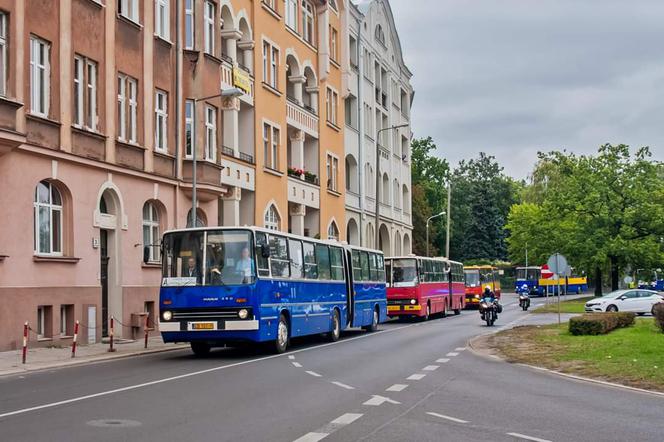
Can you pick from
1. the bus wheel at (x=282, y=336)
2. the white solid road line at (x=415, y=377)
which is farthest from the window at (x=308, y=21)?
the white solid road line at (x=415, y=377)

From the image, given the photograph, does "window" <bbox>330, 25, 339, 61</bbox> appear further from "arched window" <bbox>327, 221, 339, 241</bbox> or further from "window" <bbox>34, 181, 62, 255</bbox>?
"window" <bbox>34, 181, 62, 255</bbox>

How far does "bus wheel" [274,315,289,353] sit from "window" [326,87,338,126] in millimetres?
28741

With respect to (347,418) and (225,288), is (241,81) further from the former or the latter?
(347,418)

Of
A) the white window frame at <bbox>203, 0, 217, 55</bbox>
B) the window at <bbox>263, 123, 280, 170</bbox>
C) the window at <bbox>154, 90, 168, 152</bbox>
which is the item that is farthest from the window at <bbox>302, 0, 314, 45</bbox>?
the window at <bbox>154, 90, 168, 152</bbox>

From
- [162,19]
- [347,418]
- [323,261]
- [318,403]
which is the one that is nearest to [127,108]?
[162,19]

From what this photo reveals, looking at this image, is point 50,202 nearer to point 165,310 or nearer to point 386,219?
point 165,310

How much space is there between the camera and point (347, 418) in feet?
36.6

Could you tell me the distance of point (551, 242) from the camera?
65625 mm

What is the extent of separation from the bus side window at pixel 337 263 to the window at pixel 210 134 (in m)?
7.06

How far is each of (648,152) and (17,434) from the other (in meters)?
61.1

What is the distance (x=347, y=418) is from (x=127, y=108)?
20173 millimetres

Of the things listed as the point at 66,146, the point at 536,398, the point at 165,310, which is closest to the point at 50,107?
the point at 66,146

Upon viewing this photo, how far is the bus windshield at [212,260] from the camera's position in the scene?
21266mm

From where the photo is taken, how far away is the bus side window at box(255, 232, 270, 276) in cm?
2150
